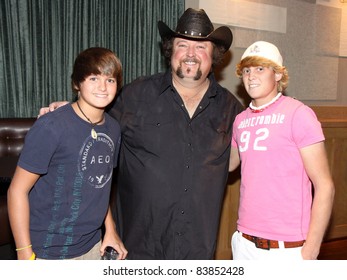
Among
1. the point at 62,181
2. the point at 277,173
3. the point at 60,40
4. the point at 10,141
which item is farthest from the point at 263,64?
the point at 10,141

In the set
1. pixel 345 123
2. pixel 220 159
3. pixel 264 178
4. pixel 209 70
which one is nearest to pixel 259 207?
pixel 264 178

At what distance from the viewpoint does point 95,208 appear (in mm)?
1682

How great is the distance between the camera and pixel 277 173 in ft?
5.74

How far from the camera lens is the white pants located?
1709 mm

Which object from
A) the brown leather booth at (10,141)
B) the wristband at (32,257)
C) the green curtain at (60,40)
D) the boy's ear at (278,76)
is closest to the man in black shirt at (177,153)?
the boy's ear at (278,76)

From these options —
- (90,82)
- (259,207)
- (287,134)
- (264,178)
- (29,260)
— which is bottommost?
(29,260)

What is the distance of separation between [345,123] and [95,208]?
2.74m

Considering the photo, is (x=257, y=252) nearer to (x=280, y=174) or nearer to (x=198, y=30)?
(x=280, y=174)

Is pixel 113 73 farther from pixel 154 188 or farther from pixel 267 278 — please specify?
pixel 267 278

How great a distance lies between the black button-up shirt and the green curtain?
1.02 m

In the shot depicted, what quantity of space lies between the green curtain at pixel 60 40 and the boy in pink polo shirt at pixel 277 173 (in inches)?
59.9

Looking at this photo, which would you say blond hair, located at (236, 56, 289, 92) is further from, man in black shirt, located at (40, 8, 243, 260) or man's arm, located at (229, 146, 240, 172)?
man's arm, located at (229, 146, 240, 172)

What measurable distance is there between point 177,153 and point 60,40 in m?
1.48

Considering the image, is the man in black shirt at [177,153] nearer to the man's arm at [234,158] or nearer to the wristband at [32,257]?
the man's arm at [234,158]
